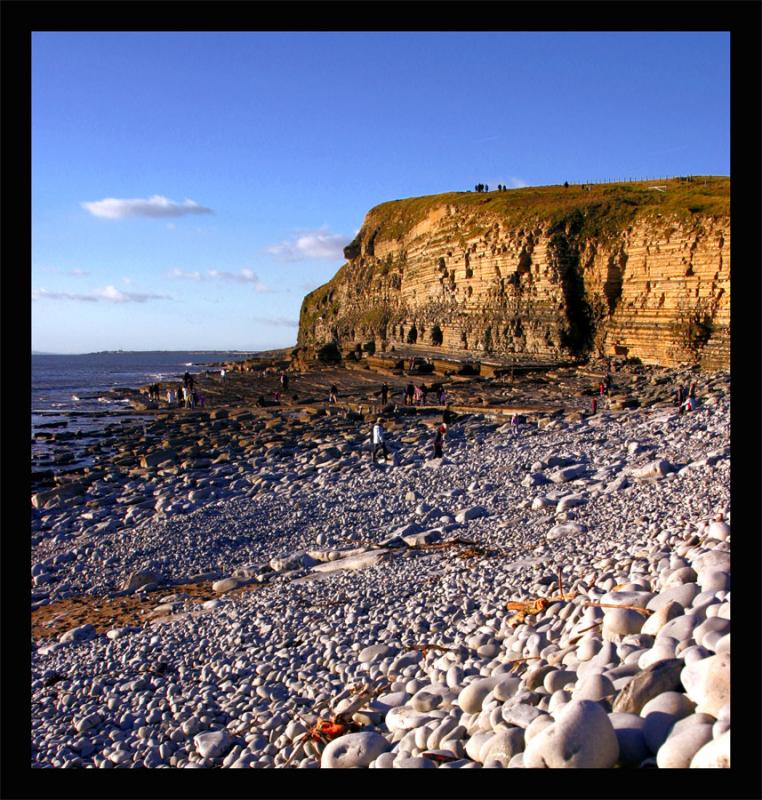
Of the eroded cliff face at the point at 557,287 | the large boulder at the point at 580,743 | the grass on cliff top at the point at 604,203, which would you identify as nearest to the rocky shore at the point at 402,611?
the large boulder at the point at 580,743

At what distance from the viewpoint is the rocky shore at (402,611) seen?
3.86m

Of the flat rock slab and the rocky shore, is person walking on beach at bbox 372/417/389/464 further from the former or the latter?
the flat rock slab

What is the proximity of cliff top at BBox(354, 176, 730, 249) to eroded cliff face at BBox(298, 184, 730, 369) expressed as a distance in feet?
0.87

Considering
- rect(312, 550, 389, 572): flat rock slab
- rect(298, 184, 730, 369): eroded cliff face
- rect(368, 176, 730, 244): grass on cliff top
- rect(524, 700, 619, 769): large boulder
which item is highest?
rect(368, 176, 730, 244): grass on cliff top

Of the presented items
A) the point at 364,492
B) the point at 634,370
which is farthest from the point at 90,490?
the point at 634,370

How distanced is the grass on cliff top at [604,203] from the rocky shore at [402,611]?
26.9m

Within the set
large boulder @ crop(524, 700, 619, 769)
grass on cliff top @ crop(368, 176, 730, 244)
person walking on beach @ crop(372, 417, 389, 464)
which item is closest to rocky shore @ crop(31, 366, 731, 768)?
large boulder @ crop(524, 700, 619, 769)

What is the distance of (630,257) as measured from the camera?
40219 millimetres

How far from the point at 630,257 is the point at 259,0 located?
1638 inches

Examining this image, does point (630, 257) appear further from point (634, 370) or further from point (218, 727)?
point (218, 727)

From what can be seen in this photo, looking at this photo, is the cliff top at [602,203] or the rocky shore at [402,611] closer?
the rocky shore at [402,611]

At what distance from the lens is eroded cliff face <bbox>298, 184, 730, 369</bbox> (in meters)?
34.8

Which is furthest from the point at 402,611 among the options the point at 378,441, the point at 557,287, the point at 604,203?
Answer: the point at 604,203

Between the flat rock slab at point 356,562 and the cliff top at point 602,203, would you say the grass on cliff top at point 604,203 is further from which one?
the flat rock slab at point 356,562
